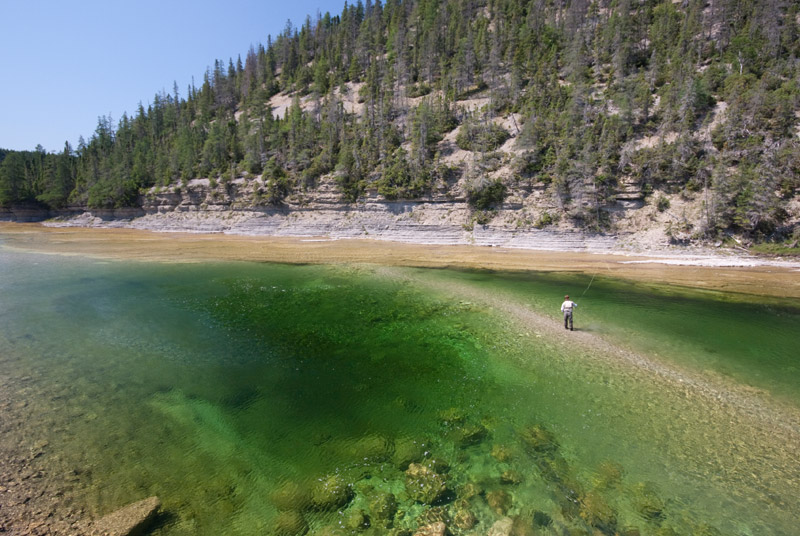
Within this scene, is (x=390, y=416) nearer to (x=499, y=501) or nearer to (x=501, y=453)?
(x=501, y=453)

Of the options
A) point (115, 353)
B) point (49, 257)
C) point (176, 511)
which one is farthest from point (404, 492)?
point (49, 257)

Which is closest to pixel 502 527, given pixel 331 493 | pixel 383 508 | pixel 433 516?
pixel 433 516

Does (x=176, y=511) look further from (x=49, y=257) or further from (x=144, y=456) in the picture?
(x=49, y=257)

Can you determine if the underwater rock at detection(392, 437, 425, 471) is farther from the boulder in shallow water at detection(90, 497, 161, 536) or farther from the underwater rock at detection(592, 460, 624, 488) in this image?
the boulder in shallow water at detection(90, 497, 161, 536)

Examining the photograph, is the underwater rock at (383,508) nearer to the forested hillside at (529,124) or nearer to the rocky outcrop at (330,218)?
the rocky outcrop at (330,218)

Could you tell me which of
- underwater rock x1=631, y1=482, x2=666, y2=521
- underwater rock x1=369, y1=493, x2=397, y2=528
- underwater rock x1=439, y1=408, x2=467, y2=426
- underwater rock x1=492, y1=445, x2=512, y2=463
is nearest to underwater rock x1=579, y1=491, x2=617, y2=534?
underwater rock x1=631, y1=482, x2=666, y2=521
